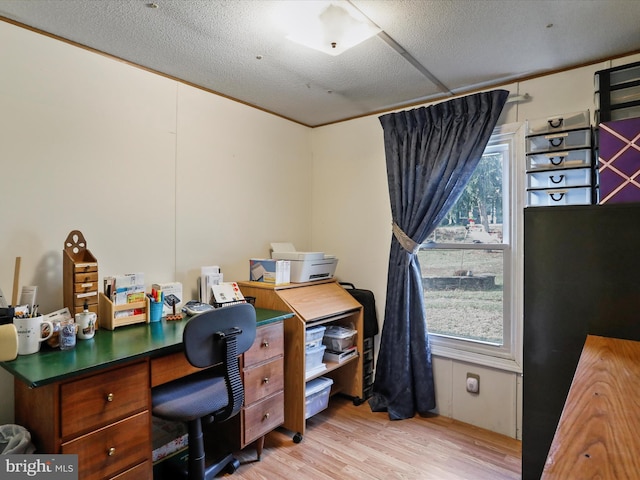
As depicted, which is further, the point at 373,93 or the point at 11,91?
the point at 373,93

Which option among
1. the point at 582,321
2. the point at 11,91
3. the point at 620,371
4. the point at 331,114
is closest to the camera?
the point at 620,371

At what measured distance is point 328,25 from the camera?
65.9 inches

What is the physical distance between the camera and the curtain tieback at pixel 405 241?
2674 mm

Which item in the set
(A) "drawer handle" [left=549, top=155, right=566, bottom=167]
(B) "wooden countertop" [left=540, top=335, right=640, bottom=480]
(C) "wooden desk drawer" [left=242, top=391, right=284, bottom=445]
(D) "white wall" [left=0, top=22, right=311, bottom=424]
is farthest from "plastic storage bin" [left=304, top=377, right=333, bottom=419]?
(A) "drawer handle" [left=549, top=155, right=566, bottom=167]

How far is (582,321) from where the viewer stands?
1.44m

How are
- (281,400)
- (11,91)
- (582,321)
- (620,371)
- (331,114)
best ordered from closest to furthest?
(620,371) < (582,321) < (11,91) < (281,400) < (331,114)

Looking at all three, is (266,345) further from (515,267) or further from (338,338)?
(515,267)

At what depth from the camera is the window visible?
244cm

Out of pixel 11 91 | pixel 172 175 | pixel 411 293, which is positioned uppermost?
pixel 11 91

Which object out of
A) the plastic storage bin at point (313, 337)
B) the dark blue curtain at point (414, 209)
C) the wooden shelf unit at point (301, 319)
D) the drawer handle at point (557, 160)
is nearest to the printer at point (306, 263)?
the wooden shelf unit at point (301, 319)

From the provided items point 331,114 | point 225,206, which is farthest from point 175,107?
point 331,114

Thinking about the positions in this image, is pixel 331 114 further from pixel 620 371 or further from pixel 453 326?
pixel 620 371

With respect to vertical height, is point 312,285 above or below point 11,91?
below

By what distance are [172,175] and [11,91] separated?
2.82 feet
